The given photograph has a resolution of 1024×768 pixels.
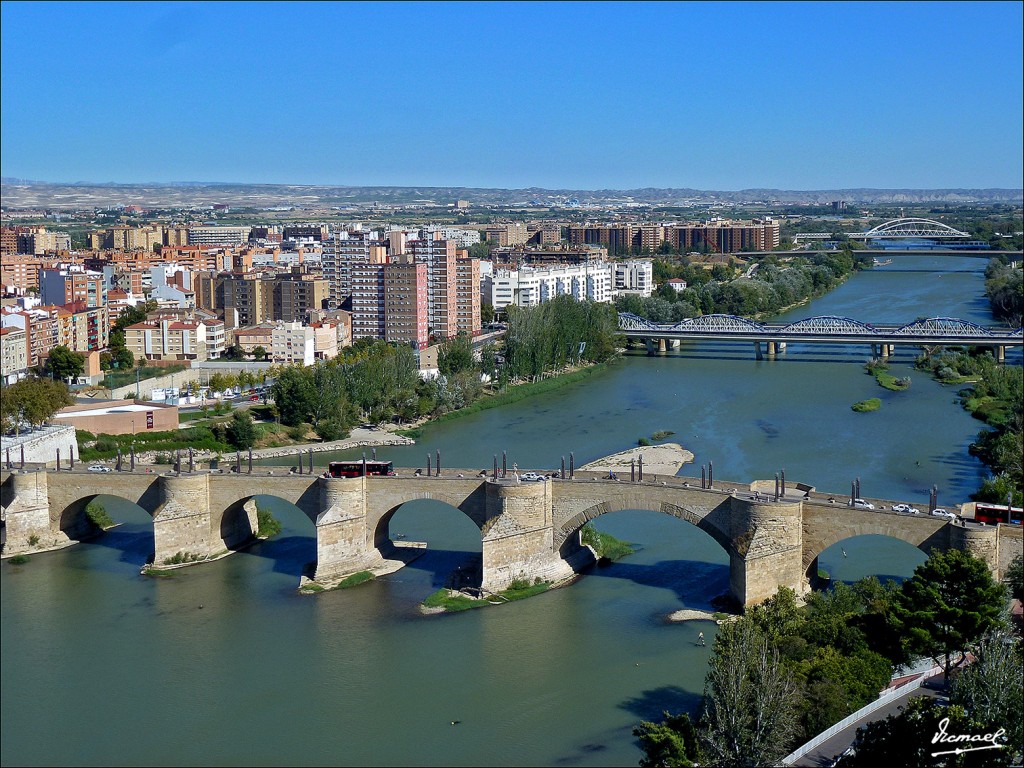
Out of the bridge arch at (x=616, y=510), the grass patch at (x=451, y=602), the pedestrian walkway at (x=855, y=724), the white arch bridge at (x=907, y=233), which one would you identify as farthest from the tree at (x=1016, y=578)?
the white arch bridge at (x=907, y=233)

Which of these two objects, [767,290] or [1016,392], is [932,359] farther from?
[767,290]

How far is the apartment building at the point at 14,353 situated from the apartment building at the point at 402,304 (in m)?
4.73

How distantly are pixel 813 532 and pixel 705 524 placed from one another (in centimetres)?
60

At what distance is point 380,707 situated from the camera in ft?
19.7

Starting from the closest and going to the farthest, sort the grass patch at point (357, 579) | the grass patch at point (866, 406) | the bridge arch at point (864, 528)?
the bridge arch at point (864, 528) → the grass patch at point (357, 579) → the grass patch at point (866, 406)

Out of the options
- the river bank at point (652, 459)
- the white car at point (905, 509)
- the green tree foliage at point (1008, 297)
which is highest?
the green tree foliage at point (1008, 297)

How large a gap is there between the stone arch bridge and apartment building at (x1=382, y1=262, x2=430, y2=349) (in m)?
9.27

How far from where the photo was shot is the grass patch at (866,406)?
13469 mm

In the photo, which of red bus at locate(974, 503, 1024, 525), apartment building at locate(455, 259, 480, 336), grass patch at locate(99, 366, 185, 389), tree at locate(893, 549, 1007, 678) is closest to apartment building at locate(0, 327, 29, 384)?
grass patch at locate(99, 366, 185, 389)

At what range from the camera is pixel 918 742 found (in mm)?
4496

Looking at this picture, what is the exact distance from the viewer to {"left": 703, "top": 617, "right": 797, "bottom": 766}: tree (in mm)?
5035

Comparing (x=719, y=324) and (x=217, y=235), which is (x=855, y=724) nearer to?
(x=719, y=324)

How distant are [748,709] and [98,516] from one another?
16.9 ft

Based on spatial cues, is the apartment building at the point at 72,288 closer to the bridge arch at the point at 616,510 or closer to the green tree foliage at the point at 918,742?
the bridge arch at the point at 616,510
